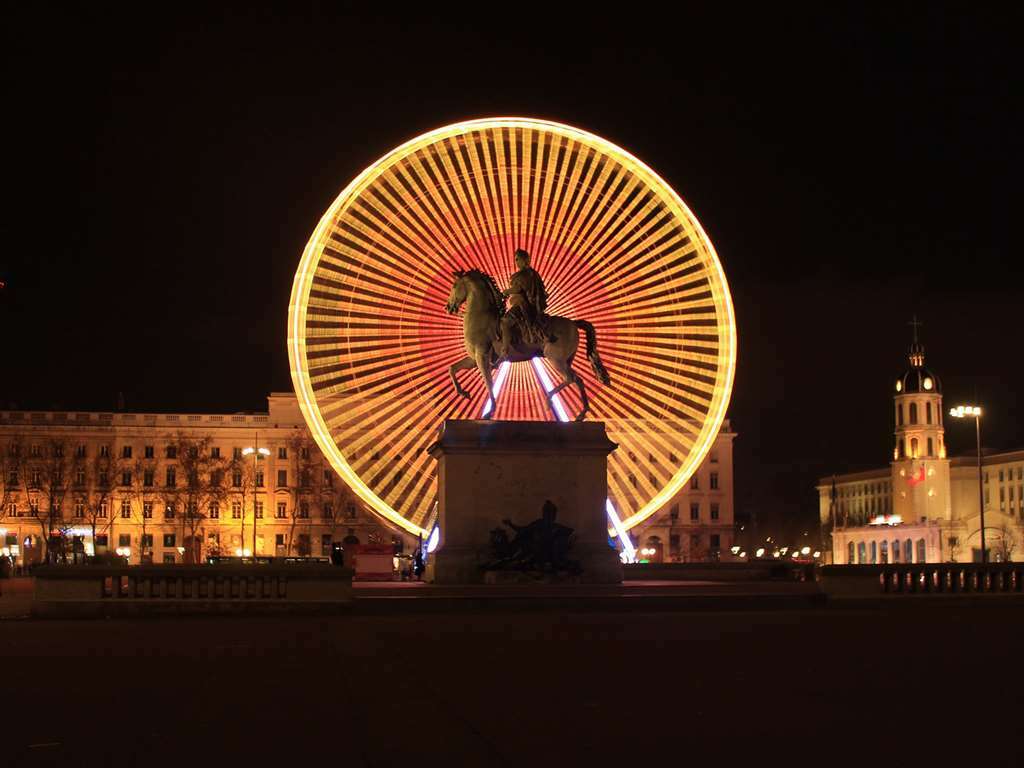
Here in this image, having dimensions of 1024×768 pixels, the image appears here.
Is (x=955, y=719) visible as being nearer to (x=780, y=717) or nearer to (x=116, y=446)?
(x=780, y=717)

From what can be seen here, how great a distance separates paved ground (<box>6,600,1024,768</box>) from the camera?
35.8 feet

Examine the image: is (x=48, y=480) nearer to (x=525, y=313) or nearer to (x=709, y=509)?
(x=709, y=509)

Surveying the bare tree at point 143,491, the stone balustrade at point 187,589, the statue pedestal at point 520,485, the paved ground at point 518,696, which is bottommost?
the paved ground at point 518,696

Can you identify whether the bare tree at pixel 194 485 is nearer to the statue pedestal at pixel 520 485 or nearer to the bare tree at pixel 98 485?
the bare tree at pixel 98 485

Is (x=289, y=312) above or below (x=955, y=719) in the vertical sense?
above

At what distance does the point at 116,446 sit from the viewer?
412ft

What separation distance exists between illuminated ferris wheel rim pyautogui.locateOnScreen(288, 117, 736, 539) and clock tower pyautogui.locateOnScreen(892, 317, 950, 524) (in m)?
136

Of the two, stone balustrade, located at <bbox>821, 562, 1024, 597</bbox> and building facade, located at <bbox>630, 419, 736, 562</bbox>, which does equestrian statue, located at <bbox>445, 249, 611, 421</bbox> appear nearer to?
stone balustrade, located at <bbox>821, 562, 1024, 597</bbox>

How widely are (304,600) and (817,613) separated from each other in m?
9.05

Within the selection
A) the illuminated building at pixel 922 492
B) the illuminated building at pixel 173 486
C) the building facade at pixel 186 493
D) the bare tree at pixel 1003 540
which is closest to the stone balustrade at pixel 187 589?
the building facade at pixel 186 493

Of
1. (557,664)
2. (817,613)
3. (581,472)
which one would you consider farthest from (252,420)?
(557,664)

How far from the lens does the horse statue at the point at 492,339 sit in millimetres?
37562

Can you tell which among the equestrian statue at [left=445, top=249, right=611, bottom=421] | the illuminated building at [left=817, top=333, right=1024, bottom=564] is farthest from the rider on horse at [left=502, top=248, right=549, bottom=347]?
the illuminated building at [left=817, top=333, right=1024, bottom=564]

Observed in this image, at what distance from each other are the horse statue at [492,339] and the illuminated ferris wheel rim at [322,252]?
19.3ft
